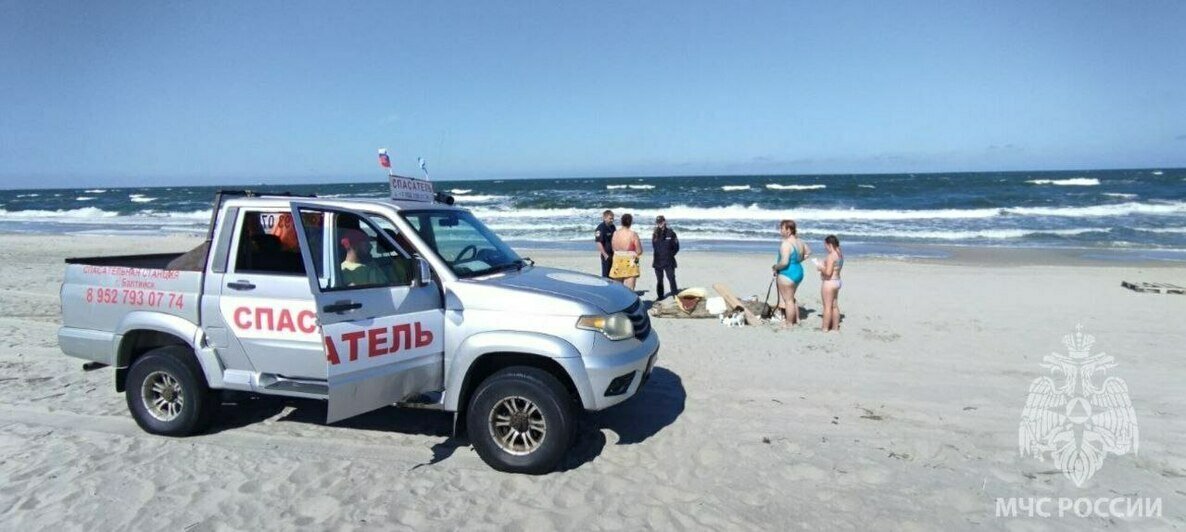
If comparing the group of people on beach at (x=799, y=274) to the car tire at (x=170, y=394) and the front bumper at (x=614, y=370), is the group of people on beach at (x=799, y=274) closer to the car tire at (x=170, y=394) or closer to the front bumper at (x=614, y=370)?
the front bumper at (x=614, y=370)

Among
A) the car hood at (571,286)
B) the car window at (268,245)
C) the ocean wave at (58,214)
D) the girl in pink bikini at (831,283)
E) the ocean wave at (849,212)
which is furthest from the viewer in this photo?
the ocean wave at (58,214)

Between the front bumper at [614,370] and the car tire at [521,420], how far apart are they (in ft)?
0.77

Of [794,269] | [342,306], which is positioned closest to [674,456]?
[342,306]

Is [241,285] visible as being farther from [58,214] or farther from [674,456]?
[58,214]

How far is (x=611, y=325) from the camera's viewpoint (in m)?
4.68

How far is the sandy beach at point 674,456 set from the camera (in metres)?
4.23

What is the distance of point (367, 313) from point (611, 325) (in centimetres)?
166

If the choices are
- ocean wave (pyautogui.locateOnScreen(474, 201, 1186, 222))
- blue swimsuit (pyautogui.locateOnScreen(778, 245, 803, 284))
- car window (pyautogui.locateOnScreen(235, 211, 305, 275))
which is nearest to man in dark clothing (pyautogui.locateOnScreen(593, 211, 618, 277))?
blue swimsuit (pyautogui.locateOnScreen(778, 245, 803, 284))

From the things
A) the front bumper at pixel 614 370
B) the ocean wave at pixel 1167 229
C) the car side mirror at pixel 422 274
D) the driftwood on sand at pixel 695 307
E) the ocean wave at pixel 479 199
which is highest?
the ocean wave at pixel 479 199

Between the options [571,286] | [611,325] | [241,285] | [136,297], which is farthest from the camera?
[136,297]

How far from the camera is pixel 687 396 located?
257 inches

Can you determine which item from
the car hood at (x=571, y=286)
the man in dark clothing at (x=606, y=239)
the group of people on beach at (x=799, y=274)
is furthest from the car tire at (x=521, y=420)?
the man in dark clothing at (x=606, y=239)

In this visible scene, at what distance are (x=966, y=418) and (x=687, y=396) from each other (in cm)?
246

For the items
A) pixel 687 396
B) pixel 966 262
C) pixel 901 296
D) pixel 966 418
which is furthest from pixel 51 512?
pixel 966 262
